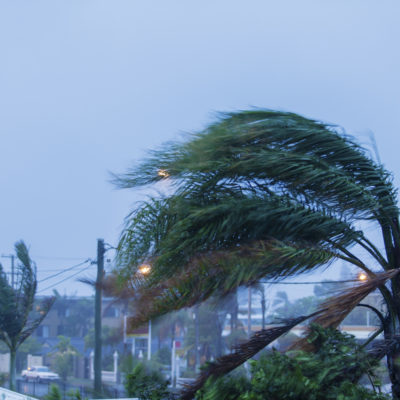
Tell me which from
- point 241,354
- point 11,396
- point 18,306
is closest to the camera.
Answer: point 241,354

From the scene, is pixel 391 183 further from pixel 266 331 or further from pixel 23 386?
pixel 23 386

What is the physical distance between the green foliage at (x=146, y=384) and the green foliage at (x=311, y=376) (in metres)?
1.22

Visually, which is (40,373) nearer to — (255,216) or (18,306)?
(18,306)

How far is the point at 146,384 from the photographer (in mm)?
6730

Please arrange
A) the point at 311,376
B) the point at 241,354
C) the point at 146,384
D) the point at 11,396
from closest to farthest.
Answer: the point at 311,376 → the point at 241,354 → the point at 146,384 → the point at 11,396

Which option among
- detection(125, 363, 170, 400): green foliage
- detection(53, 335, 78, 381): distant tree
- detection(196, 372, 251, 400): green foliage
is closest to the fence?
detection(125, 363, 170, 400): green foliage

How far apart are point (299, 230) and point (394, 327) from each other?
150 cm

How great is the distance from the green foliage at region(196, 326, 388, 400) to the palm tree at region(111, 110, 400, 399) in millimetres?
445

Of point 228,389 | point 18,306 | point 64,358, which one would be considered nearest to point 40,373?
point 64,358

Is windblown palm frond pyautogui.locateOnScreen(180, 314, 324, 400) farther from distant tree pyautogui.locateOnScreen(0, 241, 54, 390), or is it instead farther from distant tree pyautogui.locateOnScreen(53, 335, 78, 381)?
distant tree pyautogui.locateOnScreen(53, 335, 78, 381)

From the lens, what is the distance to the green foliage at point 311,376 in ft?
15.1

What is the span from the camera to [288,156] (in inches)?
216

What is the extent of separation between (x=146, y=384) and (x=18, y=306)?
9912 mm

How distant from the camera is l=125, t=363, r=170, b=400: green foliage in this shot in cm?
649
